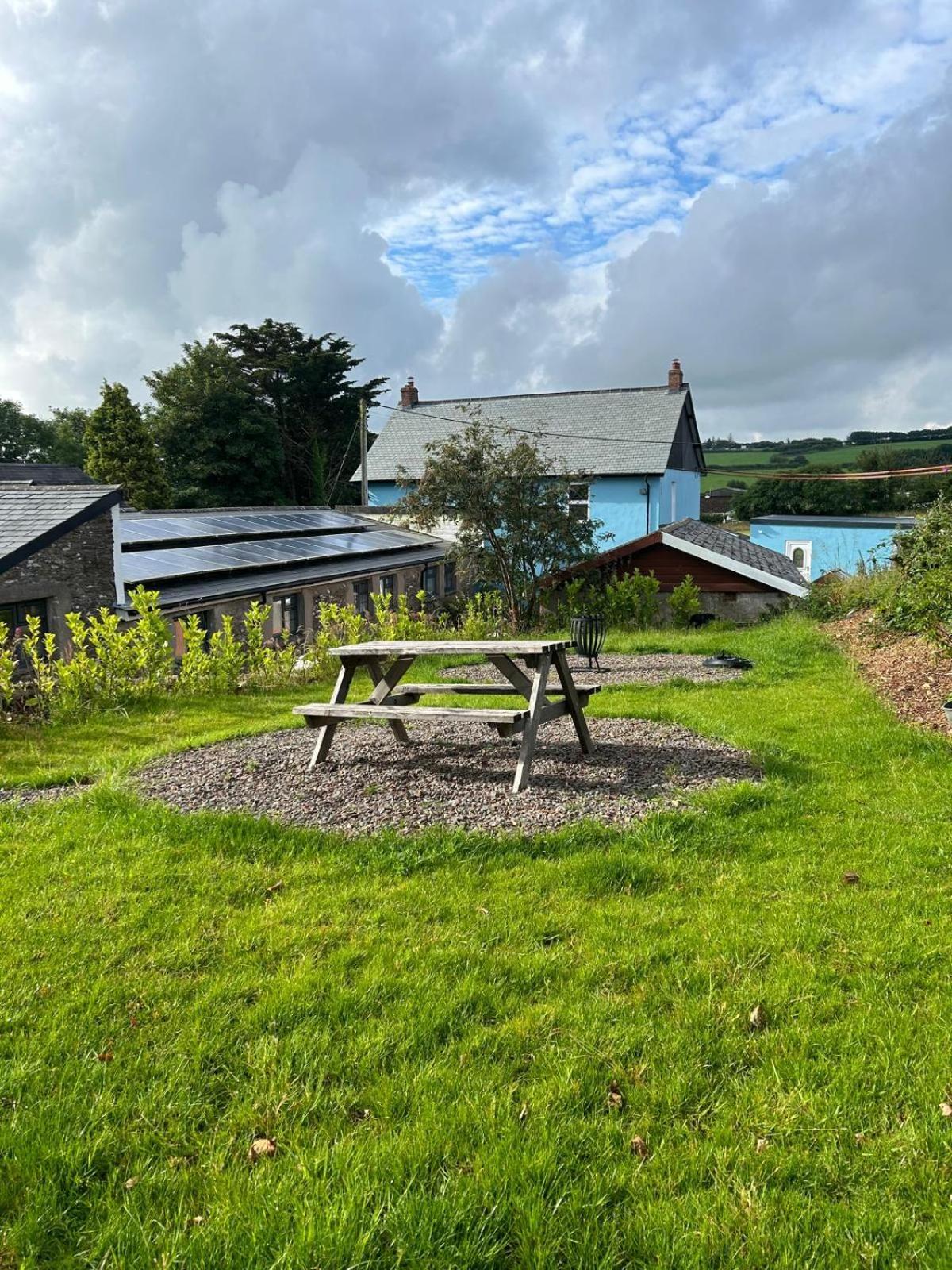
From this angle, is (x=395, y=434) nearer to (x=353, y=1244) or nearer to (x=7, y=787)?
(x=7, y=787)

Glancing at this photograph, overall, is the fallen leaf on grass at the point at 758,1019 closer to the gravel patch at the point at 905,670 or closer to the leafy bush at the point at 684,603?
the gravel patch at the point at 905,670

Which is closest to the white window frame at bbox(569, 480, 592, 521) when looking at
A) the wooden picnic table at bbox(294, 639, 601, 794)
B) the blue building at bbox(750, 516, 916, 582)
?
the wooden picnic table at bbox(294, 639, 601, 794)

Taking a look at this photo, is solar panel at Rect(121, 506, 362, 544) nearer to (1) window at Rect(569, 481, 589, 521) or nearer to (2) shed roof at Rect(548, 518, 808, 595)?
(1) window at Rect(569, 481, 589, 521)

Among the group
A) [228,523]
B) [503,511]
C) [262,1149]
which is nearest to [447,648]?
[262,1149]

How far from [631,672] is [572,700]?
573 cm

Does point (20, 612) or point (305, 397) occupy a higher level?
point (305, 397)

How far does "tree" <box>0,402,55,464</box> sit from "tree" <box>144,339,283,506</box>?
104ft

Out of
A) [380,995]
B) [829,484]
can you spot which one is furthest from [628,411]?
[380,995]

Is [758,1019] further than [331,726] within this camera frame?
No

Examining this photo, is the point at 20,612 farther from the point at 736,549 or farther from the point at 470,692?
the point at 736,549

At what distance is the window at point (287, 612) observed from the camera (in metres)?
20.1

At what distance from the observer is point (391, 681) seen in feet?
21.9

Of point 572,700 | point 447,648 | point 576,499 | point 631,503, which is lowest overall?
point 572,700

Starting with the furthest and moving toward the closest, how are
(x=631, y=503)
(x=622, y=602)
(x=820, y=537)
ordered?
1. (x=820, y=537)
2. (x=631, y=503)
3. (x=622, y=602)
